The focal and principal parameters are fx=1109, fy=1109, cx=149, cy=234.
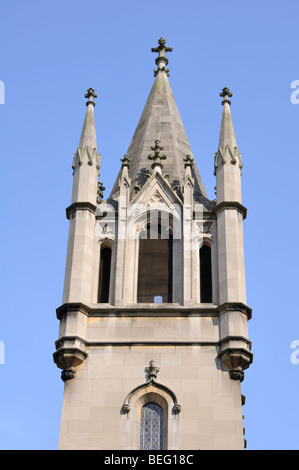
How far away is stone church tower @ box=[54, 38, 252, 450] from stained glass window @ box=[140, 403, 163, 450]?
0.03 metres

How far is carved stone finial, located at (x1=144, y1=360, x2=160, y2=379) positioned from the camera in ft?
102

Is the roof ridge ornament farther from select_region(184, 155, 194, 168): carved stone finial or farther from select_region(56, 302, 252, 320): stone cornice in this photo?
select_region(56, 302, 252, 320): stone cornice

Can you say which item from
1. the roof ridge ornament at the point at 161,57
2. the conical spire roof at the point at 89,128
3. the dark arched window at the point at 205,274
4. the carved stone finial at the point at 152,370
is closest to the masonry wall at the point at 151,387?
the carved stone finial at the point at 152,370

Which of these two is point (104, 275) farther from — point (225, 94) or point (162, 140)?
point (225, 94)

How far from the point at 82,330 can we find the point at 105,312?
101 cm

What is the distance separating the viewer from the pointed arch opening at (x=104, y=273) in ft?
112

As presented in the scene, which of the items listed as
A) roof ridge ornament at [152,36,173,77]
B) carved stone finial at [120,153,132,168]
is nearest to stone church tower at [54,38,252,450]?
carved stone finial at [120,153,132,168]

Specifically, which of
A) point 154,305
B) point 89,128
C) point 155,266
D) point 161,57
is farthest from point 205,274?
point 161,57

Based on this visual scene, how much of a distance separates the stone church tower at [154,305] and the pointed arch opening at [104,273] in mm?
43

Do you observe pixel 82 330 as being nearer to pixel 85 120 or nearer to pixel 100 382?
pixel 100 382

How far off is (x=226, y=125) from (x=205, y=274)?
19.8 feet

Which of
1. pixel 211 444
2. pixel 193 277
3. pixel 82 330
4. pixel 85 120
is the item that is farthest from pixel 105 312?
pixel 85 120

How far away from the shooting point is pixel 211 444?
2950 centimetres
